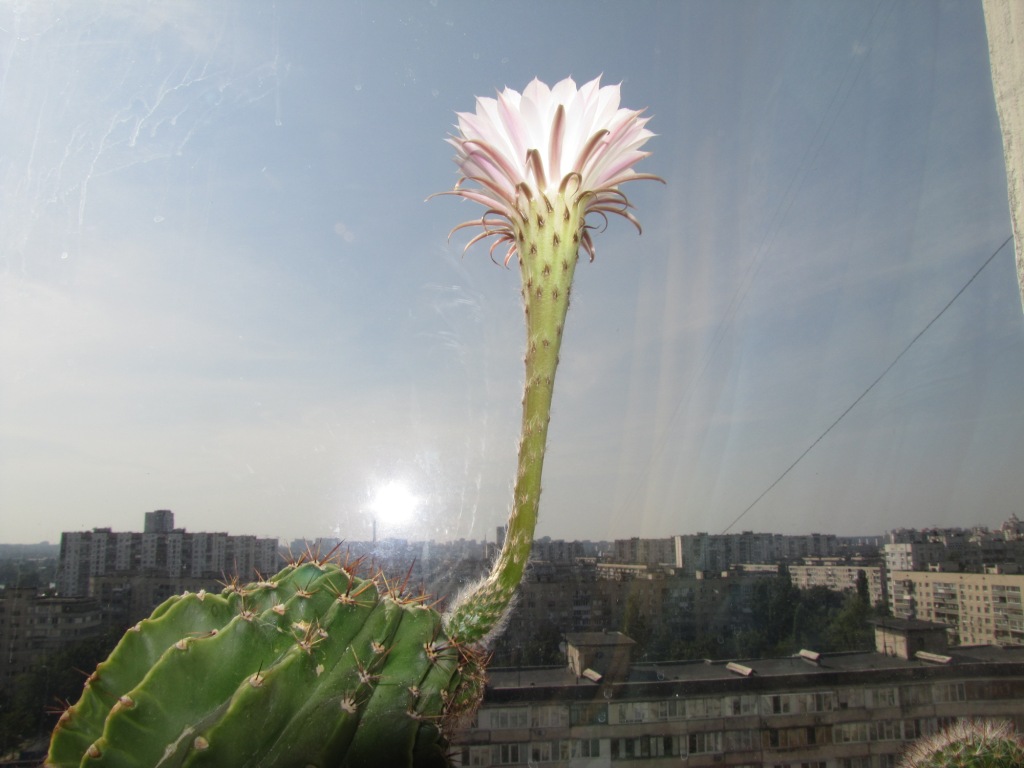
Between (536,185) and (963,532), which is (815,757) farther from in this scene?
(536,185)

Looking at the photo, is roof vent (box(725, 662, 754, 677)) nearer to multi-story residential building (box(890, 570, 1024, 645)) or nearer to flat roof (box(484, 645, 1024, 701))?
flat roof (box(484, 645, 1024, 701))

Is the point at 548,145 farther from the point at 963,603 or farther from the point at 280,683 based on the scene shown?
the point at 963,603

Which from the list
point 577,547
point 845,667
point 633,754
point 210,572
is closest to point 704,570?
point 845,667

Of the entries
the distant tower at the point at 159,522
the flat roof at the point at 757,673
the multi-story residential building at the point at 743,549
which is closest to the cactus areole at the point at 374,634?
the distant tower at the point at 159,522

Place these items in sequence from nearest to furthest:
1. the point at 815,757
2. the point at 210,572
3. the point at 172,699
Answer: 1. the point at 172,699
2. the point at 210,572
3. the point at 815,757

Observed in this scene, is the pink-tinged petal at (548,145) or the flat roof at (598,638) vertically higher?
the pink-tinged petal at (548,145)

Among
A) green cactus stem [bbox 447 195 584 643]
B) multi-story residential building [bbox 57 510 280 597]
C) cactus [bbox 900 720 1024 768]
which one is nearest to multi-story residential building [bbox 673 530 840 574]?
cactus [bbox 900 720 1024 768]

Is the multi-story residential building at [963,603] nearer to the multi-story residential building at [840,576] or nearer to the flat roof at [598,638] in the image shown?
the multi-story residential building at [840,576]
